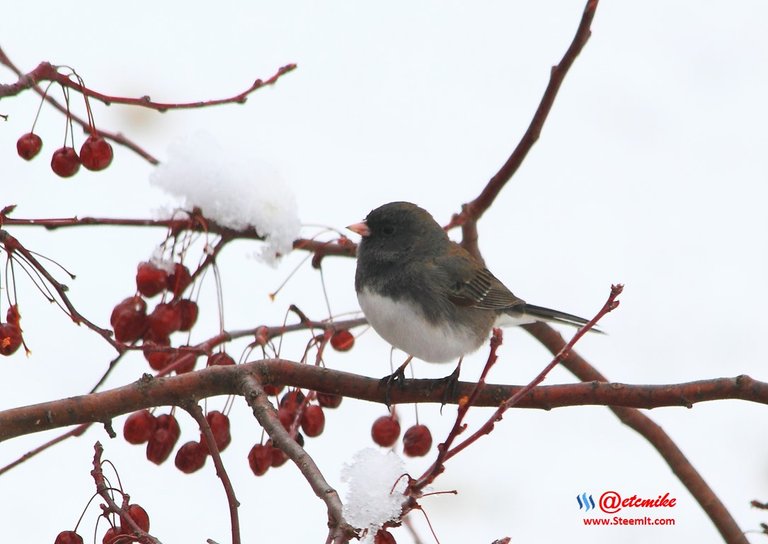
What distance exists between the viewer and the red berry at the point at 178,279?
1.92 meters

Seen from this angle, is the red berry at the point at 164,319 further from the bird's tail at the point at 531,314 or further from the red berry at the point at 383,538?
the bird's tail at the point at 531,314

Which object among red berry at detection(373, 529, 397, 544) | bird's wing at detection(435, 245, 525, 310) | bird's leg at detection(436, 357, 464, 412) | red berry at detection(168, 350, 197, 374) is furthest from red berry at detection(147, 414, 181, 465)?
bird's wing at detection(435, 245, 525, 310)

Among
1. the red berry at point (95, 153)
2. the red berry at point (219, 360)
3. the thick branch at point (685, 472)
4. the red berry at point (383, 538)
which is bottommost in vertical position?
the red berry at point (383, 538)

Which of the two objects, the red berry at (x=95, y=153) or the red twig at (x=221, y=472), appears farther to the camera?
the red berry at (x=95, y=153)

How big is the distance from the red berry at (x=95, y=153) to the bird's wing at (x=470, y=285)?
0.94m

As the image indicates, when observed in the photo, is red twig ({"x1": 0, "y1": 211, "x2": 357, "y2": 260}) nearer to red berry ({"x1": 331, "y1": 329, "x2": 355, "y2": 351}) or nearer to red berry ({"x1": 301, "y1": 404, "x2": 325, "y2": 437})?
red berry ({"x1": 331, "y1": 329, "x2": 355, "y2": 351})

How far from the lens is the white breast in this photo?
89.7 inches

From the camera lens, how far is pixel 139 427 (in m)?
1.83

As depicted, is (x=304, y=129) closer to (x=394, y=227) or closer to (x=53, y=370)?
(x=53, y=370)

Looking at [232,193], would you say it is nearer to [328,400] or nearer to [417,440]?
[328,400]

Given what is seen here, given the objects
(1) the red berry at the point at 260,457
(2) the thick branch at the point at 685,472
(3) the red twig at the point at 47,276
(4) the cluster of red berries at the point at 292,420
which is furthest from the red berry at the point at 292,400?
(2) the thick branch at the point at 685,472

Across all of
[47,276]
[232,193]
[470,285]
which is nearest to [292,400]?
[232,193]

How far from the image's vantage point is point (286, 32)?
4746mm

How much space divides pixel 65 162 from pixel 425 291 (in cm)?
94
